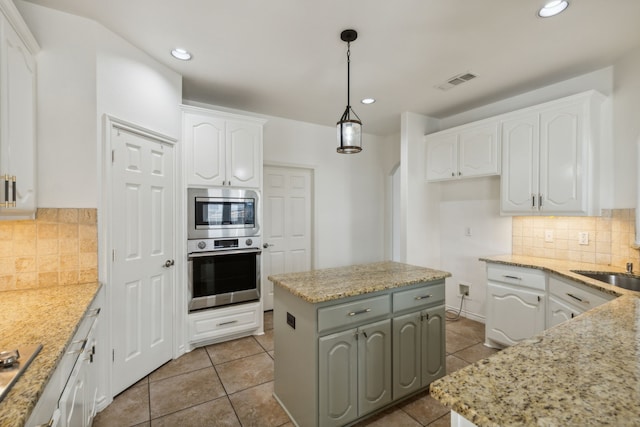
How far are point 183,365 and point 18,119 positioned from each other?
7.12ft

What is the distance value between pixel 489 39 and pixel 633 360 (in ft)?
7.08

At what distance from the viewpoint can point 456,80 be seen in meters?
2.92

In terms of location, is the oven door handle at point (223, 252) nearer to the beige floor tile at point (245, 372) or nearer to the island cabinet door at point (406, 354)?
the beige floor tile at point (245, 372)

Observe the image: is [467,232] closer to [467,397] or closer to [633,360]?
[633,360]

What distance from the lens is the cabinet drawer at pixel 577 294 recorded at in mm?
2003

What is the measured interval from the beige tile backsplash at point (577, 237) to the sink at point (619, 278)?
21cm

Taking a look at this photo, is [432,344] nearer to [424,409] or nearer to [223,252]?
[424,409]

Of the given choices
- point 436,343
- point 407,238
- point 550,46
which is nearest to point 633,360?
point 436,343

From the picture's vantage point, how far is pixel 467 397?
30.5 inches

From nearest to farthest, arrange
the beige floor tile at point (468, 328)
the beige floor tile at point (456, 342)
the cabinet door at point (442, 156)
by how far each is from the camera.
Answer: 1. the beige floor tile at point (456, 342)
2. the beige floor tile at point (468, 328)
3. the cabinet door at point (442, 156)

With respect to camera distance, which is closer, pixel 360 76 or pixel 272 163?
pixel 360 76

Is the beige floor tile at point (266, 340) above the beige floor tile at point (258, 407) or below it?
above

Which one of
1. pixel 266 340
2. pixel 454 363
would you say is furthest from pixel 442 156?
pixel 266 340

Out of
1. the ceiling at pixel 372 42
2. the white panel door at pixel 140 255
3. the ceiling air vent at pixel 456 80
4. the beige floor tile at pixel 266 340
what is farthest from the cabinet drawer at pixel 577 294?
the white panel door at pixel 140 255
